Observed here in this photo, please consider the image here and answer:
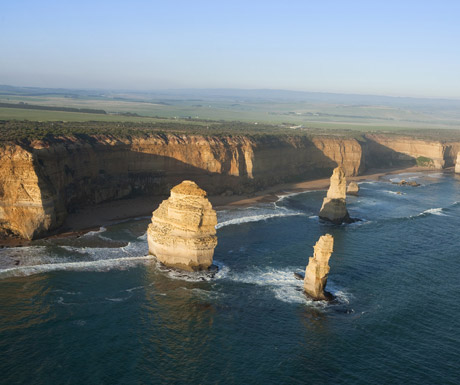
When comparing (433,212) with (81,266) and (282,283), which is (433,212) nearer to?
(282,283)

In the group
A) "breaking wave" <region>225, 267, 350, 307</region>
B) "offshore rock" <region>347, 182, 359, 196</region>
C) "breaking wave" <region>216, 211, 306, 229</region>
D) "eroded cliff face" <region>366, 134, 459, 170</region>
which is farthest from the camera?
"eroded cliff face" <region>366, 134, 459, 170</region>

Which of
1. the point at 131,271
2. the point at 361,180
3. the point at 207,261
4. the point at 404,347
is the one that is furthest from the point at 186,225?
the point at 361,180

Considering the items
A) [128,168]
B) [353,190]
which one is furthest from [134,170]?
[353,190]

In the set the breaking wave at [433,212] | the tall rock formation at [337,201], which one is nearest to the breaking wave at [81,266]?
the tall rock formation at [337,201]

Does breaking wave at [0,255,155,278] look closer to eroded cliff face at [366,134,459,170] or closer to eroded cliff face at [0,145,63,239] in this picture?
eroded cliff face at [0,145,63,239]

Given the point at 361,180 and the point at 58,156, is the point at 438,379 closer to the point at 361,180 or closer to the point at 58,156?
the point at 58,156

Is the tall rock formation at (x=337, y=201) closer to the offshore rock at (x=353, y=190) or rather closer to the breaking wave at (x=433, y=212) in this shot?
the breaking wave at (x=433, y=212)

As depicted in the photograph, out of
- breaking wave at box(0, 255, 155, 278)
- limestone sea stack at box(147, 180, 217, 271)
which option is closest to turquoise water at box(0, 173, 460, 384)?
breaking wave at box(0, 255, 155, 278)
